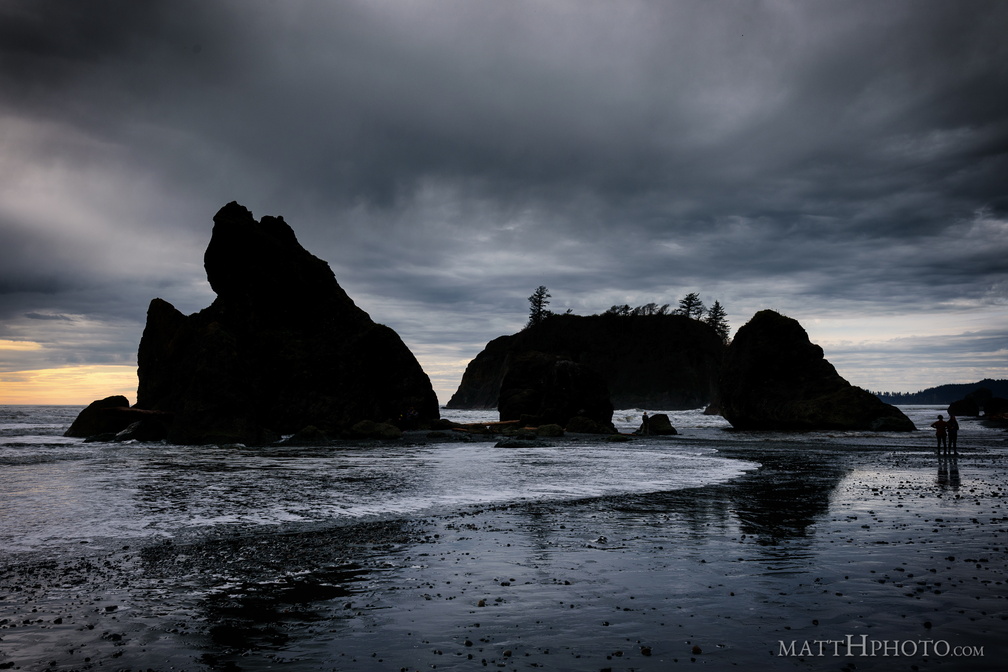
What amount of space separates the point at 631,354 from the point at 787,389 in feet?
297

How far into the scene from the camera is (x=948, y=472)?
1964 cm

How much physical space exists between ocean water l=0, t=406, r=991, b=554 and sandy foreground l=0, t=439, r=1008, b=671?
1.66 metres

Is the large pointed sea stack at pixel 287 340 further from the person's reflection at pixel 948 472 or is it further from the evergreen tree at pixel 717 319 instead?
the evergreen tree at pixel 717 319

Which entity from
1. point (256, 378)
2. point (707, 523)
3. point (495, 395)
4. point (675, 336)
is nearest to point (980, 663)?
point (707, 523)

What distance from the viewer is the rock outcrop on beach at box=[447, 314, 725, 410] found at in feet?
449

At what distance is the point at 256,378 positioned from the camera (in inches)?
1877

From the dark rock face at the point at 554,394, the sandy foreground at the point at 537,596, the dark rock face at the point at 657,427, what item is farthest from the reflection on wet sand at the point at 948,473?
the dark rock face at the point at 554,394

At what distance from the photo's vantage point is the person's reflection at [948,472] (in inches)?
643

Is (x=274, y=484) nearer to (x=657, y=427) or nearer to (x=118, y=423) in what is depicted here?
(x=118, y=423)

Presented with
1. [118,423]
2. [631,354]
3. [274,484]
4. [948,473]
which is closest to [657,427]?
[948,473]

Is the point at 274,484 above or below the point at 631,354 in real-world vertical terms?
below

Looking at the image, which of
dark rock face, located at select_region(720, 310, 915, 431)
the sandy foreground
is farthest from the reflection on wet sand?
dark rock face, located at select_region(720, 310, 915, 431)

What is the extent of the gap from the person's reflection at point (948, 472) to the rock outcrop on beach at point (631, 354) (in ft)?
360

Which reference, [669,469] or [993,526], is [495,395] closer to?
[669,469]
